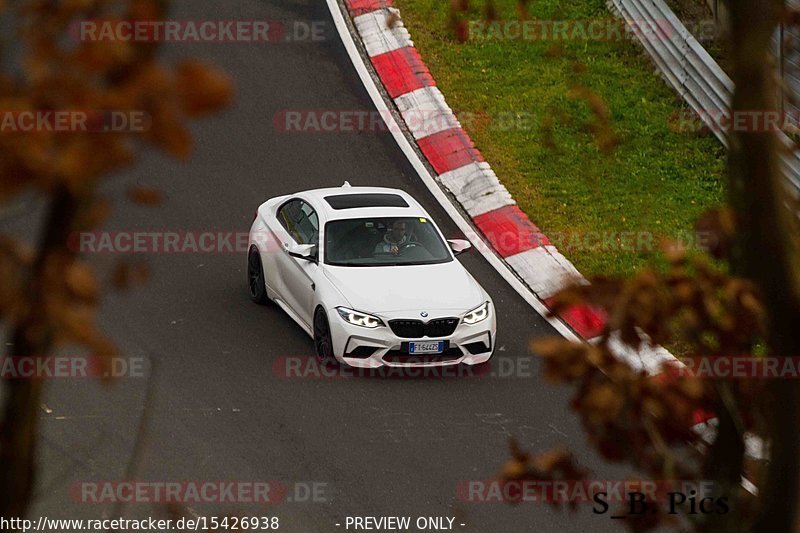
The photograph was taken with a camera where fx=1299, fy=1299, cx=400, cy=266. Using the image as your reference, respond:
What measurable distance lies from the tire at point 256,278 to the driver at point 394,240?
144cm

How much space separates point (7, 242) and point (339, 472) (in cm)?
799

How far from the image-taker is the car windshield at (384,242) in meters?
12.8

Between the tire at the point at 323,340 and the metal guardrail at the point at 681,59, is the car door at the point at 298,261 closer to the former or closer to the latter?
the tire at the point at 323,340

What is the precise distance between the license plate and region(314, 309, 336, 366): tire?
29.9 inches

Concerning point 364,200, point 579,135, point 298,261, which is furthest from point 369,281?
point 579,135

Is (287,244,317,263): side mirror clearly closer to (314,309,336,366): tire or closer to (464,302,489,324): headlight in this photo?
(314,309,336,366): tire

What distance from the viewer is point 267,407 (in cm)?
1135

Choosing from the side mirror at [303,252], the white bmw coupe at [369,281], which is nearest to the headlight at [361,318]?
the white bmw coupe at [369,281]

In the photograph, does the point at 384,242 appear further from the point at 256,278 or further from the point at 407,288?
the point at 256,278

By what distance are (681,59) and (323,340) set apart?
7.30 m

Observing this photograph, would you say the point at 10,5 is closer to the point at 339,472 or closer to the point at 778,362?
the point at 778,362

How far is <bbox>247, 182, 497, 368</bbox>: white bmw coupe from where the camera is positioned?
39.7 feet

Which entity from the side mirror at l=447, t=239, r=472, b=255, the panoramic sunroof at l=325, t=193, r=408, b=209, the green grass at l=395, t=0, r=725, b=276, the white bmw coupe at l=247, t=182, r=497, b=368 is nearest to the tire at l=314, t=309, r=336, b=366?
the white bmw coupe at l=247, t=182, r=497, b=368

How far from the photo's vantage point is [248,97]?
1747 centimetres
